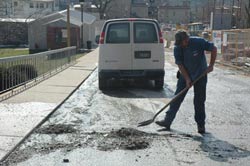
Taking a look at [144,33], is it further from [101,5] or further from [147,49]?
[101,5]

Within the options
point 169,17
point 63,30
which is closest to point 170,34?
point 63,30

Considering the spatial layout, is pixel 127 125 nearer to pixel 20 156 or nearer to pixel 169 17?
pixel 20 156

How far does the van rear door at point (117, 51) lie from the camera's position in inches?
470

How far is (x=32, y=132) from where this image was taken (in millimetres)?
6867

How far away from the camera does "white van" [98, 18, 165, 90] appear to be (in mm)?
11938

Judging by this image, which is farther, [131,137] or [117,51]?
[117,51]

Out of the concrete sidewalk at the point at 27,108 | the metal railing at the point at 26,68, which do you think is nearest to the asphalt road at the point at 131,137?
the concrete sidewalk at the point at 27,108

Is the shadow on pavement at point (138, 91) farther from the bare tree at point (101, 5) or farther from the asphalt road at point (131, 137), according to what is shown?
the bare tree at point (101, 5)

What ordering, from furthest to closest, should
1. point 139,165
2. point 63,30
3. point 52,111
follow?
point 63,30 < point 52,111 < point 139,165

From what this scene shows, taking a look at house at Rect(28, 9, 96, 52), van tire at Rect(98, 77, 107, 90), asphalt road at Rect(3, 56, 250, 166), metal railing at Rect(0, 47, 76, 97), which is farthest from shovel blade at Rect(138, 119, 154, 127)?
house at Rect(28, 9, 96, 52)

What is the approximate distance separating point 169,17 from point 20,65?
375ft

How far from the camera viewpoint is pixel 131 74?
474 inches

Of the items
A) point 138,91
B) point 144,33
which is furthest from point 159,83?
point 144,33

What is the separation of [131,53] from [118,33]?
2.36 ft
